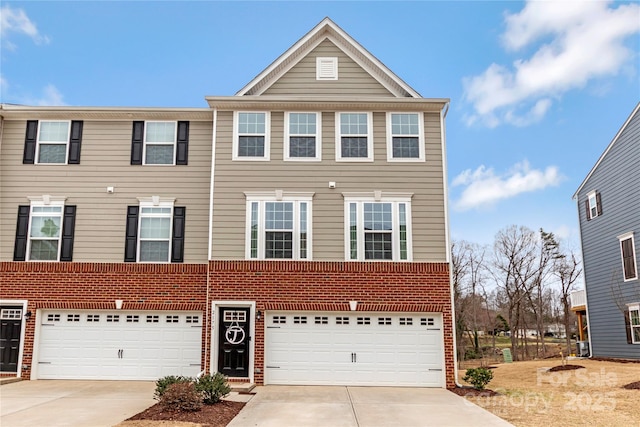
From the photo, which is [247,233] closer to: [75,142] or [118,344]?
[118,344]

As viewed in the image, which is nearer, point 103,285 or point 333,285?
point 333,285

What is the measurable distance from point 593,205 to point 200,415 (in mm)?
19820

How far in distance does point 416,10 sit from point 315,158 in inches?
271

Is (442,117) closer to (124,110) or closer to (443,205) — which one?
(443,205)

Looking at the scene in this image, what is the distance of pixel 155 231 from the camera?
14.6 meters

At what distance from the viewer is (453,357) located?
1313 cm

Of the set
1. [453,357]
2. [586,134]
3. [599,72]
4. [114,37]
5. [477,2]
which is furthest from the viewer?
[586,134]

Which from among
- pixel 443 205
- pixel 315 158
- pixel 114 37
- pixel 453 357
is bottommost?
pixel 453 357

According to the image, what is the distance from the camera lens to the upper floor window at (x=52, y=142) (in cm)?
1502

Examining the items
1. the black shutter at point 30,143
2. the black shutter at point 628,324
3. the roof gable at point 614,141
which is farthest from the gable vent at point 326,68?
the black shutter at point 628,324

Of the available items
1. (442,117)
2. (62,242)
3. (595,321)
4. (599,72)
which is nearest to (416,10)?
(442,117)

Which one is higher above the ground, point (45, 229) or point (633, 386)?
point (45, 229)

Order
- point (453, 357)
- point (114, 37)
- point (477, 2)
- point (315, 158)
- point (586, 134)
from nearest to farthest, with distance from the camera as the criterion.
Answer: point (453, 357)
point (315, 158)
point (477, 2)
point (114, 37)
point (586, 134)

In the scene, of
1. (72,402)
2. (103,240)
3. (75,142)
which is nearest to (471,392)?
(72,402)
